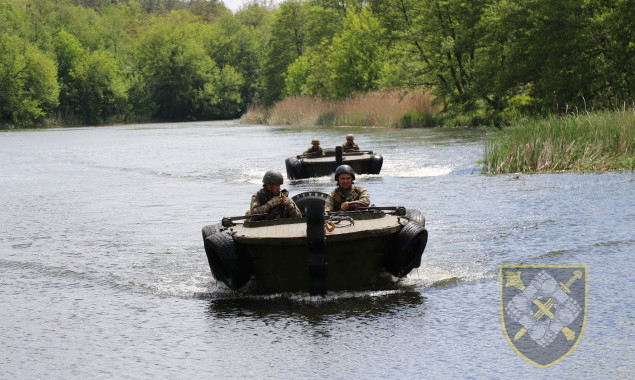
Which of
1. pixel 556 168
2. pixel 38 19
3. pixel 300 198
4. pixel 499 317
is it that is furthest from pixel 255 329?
pixel 38 19

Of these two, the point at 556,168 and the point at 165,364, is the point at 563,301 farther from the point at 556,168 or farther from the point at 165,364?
the point at 556,168

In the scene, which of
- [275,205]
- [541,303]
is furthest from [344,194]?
[541,303]

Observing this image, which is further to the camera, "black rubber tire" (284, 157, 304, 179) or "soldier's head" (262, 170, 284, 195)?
"black rubber tire" (284, 157, 304, 179)

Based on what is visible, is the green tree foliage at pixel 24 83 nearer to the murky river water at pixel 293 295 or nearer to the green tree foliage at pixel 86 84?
the green tree foliage at pixel 86 84

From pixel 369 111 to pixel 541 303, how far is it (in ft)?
159

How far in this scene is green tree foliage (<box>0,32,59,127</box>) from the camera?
96625mm

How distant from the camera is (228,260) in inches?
432

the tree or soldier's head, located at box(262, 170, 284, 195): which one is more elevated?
the tree

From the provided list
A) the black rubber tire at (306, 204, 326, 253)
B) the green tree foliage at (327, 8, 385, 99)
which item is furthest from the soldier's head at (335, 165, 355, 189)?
the green tree foliage at (327, 8, 385, 99)

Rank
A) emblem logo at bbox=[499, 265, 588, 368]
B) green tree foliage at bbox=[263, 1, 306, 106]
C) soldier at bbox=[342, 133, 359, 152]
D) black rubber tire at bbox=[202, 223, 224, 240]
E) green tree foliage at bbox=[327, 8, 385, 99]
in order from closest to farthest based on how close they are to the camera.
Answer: emblem logo at bbox=[499, 265, 588, 368], black rubber tire at bbox=[202, 223, 224, 240], soldier at bbox=[342, 133, 359, 152], green tree foliage at bbox=[327, 8, 385, 99], green tree foliage at bbox=[263, 1, 306, 106]

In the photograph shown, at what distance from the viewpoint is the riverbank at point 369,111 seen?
5397 centimetres

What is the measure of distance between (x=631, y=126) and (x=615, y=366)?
1667cm

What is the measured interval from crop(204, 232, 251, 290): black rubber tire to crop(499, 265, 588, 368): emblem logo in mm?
3101

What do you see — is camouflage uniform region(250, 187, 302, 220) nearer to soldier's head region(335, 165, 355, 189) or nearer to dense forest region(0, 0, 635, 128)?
soldier's head region(335, 165, 355, 189)
